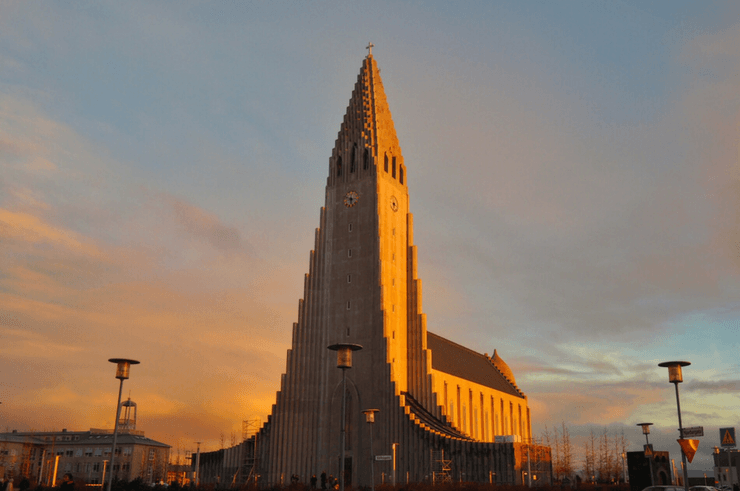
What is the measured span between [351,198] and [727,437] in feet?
168

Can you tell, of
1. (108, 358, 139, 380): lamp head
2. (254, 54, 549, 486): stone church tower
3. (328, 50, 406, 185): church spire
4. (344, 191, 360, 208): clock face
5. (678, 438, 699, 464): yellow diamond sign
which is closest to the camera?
(678, 438, 699, 464): yellow diamond sign

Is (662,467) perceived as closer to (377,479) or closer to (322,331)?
(377,479)

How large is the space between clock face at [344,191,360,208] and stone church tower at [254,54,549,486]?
0.42 ft

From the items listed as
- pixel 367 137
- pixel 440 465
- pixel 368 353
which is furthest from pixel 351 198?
pixel 440 465

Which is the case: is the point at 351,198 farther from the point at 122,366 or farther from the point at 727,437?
the point at 727,437

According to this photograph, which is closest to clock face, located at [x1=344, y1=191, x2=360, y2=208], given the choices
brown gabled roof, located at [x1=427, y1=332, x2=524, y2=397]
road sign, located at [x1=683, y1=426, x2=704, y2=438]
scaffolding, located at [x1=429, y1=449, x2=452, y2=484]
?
brown gabled roof, located at [x1=427, y1=332, x2=524, y2=397]

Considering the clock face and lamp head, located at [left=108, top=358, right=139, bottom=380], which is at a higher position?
the clock face

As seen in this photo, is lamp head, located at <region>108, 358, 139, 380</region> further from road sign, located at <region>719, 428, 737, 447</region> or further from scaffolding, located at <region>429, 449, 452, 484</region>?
scaffolding, located at <region>429, 449, 452, 484</region>

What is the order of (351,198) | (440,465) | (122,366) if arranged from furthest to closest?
(351,198)
(440,465)
(122,366)

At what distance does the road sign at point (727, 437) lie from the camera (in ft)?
87.5

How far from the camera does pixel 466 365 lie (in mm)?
91312

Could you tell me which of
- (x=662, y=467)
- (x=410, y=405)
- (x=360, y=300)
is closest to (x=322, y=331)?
(x=360, y=300)

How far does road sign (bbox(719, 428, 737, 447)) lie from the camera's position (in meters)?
26.7

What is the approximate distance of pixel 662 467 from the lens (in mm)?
35688
